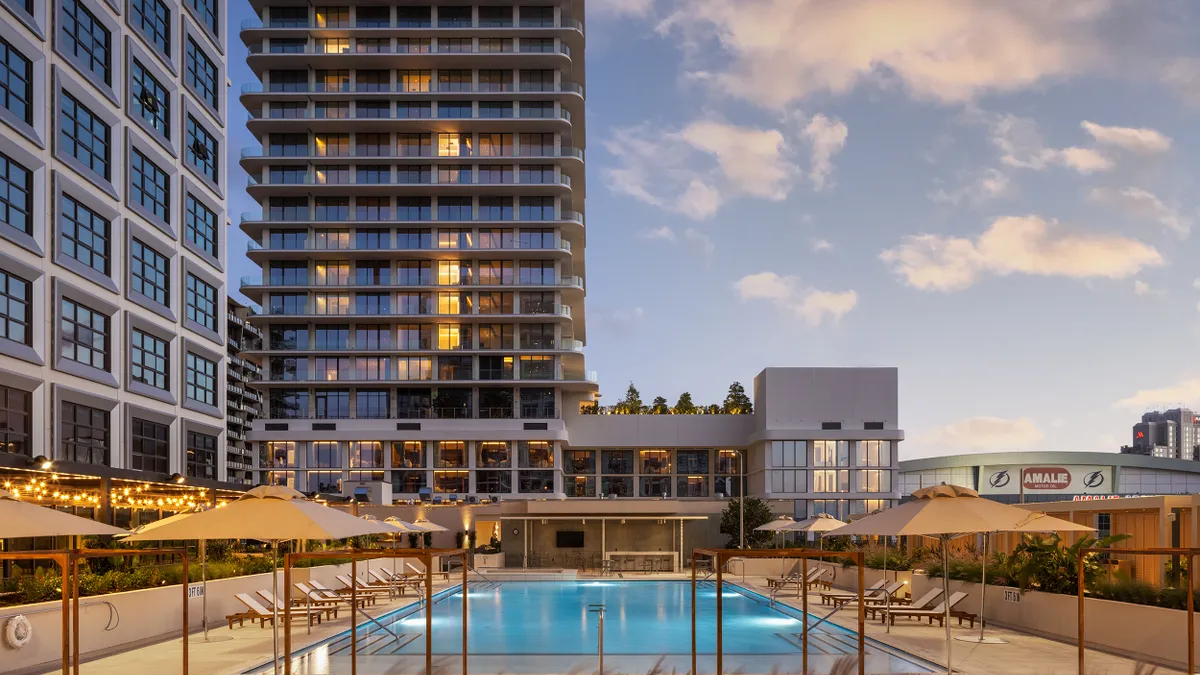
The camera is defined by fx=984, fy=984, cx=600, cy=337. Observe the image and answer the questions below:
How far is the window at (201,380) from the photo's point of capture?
127 ft

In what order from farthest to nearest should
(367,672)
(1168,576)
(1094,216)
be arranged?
(1094,216) < (1168,576) < (367,672)

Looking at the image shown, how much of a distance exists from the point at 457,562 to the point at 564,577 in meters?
8.34

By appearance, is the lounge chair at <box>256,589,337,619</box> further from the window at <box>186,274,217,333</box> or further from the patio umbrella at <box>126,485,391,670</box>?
the window at <box>186,274,217,333</box>

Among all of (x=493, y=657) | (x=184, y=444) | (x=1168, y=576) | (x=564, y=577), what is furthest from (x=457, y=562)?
(x=1168, y=576)

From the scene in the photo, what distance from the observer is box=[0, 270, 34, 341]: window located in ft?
87.4

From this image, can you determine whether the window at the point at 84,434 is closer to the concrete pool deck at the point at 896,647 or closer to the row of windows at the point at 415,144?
the concrete pool deck at the point at 896,647

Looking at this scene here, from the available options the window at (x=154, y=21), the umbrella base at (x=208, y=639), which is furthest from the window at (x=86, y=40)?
the umbrella base at (x=208, y=639)

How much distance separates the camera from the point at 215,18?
42.0 meters

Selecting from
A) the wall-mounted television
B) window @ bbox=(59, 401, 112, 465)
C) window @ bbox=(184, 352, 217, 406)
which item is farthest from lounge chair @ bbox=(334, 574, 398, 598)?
the wall-mounted television

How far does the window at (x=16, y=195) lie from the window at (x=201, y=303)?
10.5 metres

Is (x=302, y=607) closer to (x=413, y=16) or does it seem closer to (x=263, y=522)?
(x=263, y=522)

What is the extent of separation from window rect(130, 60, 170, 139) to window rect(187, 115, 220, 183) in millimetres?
1864

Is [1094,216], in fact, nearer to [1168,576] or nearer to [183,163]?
[1168,576]

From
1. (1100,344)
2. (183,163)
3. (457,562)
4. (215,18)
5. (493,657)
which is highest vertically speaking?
(215,18)
